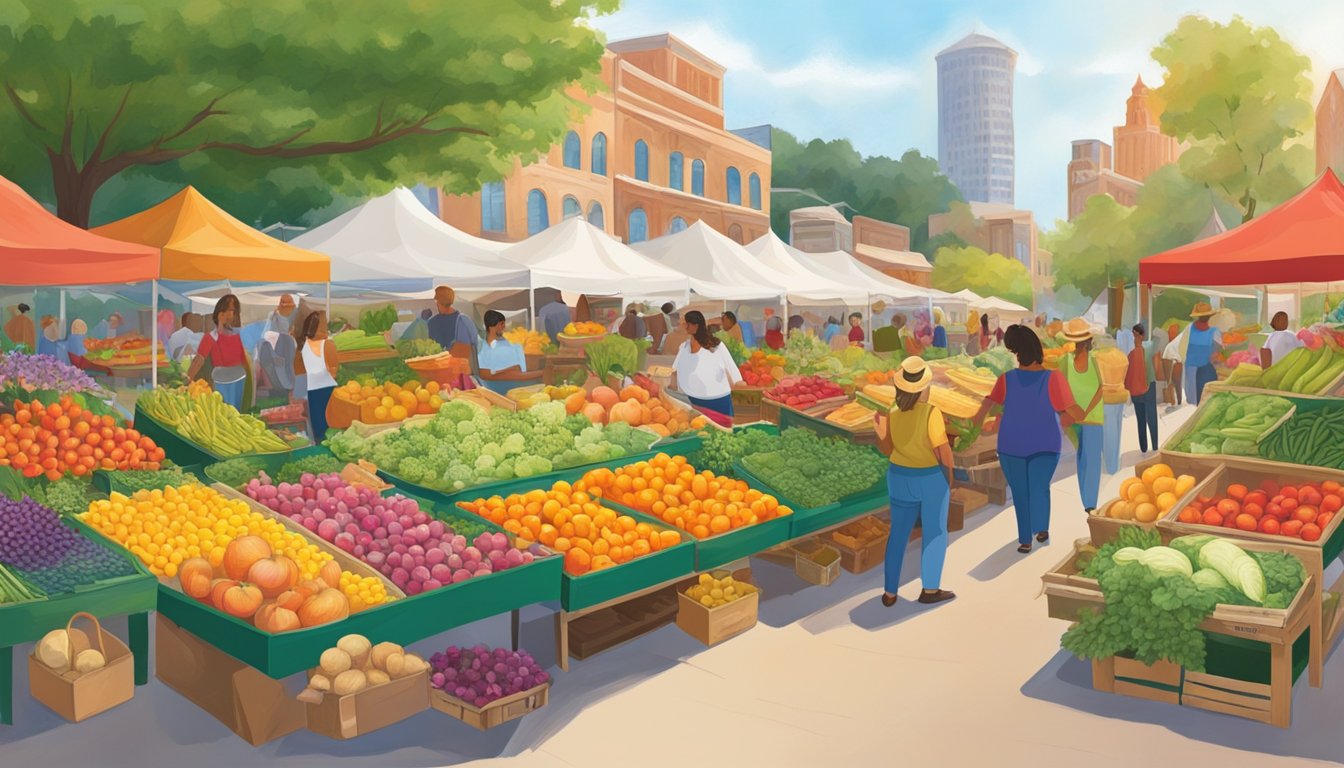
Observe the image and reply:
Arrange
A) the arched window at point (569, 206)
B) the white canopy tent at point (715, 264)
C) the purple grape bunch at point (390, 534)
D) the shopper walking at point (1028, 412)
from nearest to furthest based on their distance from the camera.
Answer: the purple grape bunch at point (390, 534) < the shopper walking at point (1028, 412) < the white canopy tent at point (715, 264) < the arched window at point (569, 206)

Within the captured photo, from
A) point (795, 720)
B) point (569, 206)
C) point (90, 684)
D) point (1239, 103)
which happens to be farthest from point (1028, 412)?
point (1239, 103)

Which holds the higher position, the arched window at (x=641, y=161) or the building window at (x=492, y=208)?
the arched window at (x=641, y=161)

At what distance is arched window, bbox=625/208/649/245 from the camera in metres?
39.4

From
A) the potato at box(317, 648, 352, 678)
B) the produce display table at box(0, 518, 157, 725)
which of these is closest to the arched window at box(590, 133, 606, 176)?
the produce display table at box(0, 518, 157, 725)

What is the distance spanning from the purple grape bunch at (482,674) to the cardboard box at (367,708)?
149 millimetres

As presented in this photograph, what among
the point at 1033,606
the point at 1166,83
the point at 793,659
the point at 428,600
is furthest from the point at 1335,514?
the point at 1166,83

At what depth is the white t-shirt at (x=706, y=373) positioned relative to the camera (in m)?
9.16

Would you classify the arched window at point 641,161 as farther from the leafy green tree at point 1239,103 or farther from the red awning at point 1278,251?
the red awning at point 1278,251

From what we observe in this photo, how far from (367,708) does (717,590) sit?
2.26m

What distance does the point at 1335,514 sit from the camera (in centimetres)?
569

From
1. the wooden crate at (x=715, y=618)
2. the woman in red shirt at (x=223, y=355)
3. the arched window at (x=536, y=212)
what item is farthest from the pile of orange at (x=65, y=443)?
the arched window at (x=536, y=212)

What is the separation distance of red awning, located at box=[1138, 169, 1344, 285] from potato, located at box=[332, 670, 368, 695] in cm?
677

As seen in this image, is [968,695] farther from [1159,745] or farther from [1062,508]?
[1062,508]

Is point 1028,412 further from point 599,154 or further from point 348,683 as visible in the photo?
point 599,154
